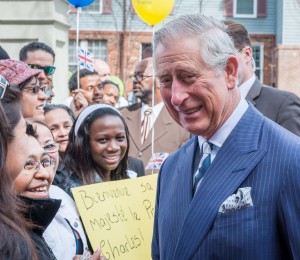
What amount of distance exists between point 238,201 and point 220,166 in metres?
0.20

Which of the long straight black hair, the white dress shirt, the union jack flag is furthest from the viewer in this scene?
the union jack flag

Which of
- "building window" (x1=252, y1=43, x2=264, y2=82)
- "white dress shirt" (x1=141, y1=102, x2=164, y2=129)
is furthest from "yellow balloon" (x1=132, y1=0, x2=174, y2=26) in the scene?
"building window" (x1=252, y1=43, x2=264, y2=82)

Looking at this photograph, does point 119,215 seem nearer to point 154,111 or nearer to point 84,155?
point 84,155

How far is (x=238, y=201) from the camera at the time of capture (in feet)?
8.25

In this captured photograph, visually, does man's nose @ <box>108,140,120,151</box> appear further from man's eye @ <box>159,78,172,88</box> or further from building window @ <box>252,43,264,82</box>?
building window @ <box>252,43,264,82</box>

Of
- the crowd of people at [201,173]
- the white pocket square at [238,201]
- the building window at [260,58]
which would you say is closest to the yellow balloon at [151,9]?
the crowd of people at [201,173]

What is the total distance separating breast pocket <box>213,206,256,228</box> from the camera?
249cm

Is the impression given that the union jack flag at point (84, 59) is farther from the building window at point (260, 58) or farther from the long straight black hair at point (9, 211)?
the building window at point (260, 58)

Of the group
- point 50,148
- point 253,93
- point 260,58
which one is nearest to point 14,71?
point 50,148

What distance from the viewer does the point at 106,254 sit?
12.1 feet

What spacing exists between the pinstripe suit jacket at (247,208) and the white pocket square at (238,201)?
2 cm

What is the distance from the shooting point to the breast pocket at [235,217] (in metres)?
2.49

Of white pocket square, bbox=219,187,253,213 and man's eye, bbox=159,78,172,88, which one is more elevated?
man's eye, bbox=159,78,172,88

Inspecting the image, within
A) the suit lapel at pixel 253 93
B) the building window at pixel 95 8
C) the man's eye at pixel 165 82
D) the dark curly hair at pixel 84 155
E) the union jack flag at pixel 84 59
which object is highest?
the building window at pixel 95 8
